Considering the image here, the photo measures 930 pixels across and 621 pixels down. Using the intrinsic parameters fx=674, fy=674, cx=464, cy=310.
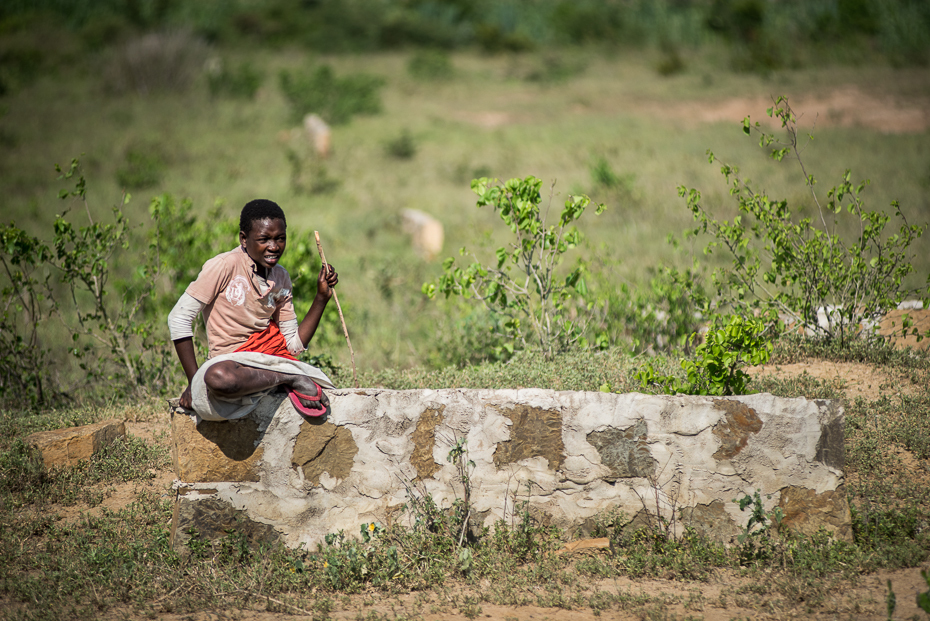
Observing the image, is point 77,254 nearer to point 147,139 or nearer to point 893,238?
point 893,238

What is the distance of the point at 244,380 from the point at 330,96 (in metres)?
15.8

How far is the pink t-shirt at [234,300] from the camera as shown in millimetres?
3107

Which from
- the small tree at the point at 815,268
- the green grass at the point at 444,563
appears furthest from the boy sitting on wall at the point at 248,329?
the small tree at the point at 815,268

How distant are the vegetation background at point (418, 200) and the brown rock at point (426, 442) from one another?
338 mm

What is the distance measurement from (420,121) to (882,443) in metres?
14.8

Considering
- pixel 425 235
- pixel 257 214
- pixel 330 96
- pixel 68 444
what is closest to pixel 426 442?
pixel 257 214

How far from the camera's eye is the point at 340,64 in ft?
78.8

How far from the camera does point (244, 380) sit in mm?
2984

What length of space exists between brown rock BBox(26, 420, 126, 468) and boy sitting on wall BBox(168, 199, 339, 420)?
4.40ft

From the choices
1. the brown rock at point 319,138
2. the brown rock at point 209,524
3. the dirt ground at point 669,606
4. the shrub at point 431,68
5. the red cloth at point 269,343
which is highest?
the shrub at point 431,68

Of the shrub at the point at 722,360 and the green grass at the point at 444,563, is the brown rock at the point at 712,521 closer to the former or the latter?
the green grass at the point at 444,563

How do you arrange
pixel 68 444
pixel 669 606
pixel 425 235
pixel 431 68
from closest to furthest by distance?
pixel 669 606 → pixel 68 444 → pixel 425 235 → pixel 431 68

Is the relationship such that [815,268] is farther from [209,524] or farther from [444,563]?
[209,524]

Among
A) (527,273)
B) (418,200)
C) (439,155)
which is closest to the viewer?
(527,273)
